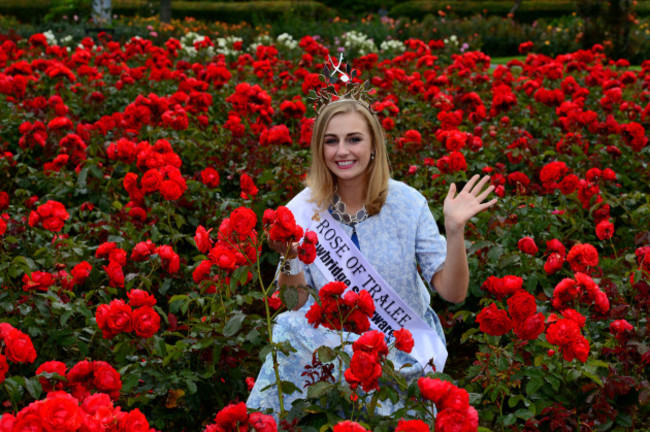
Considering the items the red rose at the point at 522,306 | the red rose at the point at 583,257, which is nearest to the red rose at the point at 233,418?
the red rose at the point at 522,306

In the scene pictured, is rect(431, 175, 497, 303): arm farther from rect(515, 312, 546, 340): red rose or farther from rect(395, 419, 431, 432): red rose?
rect(395, 419, 431, 432): red rose

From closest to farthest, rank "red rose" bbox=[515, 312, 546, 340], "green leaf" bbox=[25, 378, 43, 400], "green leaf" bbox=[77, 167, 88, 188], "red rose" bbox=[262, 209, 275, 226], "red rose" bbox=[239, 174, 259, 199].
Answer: "green leaf" bbox=[25, 378, 43, 400]
"red rose" bbox=[262, 209, 275, 226]
"red rose" bbox=[515, 312, 546, 340]
"red rose" bbox=[239, 174, 259, 199]
"green leaf" bbox=[77, 167, 88, 188]

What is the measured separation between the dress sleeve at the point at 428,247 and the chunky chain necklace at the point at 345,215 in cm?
21

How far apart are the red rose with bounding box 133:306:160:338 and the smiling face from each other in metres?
0.87

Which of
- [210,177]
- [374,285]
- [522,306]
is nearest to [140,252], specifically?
[374,285]

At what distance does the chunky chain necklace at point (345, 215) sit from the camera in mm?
2562

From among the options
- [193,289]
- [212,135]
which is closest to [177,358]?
[193,289]

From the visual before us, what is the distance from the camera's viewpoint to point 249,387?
2.50 m

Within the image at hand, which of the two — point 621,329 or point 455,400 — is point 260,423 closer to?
point 455,400

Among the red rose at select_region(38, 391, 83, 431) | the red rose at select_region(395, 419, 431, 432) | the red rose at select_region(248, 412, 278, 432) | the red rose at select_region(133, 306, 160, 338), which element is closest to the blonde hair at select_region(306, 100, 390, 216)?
the red rose at select_region(133, 306, 160, 338)

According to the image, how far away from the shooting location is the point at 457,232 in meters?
2.19

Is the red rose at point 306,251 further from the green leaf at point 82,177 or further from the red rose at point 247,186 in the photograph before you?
the green leaf at point 82,177

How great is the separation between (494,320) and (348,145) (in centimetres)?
89

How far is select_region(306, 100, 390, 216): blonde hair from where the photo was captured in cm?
252
